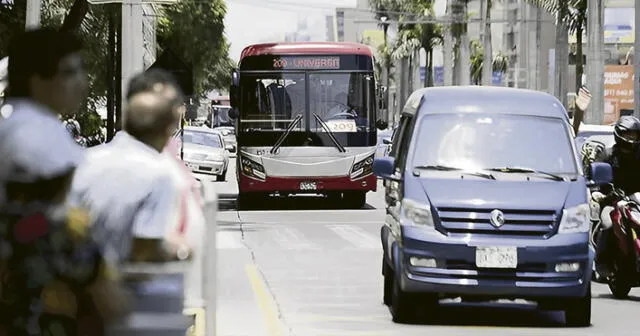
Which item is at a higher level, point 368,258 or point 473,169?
point 473,169

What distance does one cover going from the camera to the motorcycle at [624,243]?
51.3 ft

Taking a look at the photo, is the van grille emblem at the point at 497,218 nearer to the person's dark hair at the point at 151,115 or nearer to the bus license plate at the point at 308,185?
the person's dark hair at the point at 151,115

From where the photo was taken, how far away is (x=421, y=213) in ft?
44.9

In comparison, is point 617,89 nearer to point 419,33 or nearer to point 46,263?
point 419,33

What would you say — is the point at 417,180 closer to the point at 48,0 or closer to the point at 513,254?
the point at 513,254

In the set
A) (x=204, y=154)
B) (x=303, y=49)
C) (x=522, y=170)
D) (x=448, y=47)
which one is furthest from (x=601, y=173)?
(x=448, y=47)

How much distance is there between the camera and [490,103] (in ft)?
48.5

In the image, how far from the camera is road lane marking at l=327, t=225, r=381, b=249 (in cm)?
2376

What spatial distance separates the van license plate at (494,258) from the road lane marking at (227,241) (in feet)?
30.0

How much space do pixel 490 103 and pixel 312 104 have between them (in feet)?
62.1

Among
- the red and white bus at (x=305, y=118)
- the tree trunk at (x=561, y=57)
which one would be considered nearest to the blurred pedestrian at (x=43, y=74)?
the red and white bus at (x=305, y=118)

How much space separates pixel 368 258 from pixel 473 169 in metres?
→ 7.35

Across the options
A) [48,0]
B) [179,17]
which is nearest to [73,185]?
[48,0]

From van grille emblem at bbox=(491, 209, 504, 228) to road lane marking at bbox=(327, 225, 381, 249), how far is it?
32.1ft
